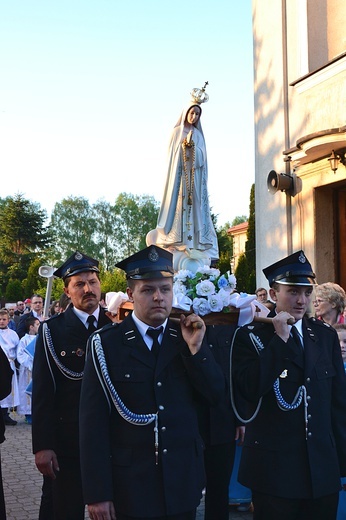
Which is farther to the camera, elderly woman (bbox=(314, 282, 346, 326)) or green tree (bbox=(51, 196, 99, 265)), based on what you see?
green tree (bbox=(51, 196, 99, 265))

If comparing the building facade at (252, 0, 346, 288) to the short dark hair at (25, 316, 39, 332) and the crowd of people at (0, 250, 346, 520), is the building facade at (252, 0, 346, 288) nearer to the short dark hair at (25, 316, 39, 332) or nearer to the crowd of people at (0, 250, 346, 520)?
the short dark hair at (25, 316, 39, 332)

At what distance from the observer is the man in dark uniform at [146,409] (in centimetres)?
291

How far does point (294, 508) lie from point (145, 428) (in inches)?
41.3

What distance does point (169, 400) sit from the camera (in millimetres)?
3037

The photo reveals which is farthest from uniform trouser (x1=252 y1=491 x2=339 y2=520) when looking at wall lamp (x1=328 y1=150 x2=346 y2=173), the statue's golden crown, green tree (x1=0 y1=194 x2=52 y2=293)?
green tree (x1=0 y1=194 x2=52 y2=293)

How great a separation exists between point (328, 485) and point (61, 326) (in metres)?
2.03

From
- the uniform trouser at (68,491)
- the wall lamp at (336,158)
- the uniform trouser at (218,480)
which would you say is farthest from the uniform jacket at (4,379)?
the wall lamp at (336,158)

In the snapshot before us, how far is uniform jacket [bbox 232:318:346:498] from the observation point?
3367 millimetres

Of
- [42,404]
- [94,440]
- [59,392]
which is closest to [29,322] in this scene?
[59,392]

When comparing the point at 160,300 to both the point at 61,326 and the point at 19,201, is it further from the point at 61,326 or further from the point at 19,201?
the point at 19,201

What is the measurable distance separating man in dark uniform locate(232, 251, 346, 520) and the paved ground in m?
2.26

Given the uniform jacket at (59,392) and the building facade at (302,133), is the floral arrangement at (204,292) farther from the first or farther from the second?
the building facade at (302,133)

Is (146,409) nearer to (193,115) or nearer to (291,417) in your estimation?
(291,417)

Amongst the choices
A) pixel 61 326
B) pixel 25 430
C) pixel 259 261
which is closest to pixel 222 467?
pixel 61 326
